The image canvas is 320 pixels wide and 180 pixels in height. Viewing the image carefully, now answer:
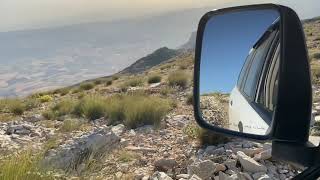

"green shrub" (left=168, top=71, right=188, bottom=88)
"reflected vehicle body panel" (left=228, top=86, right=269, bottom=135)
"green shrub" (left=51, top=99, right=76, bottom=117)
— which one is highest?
"reflected vehicle body panel" (left=228, top=86, right=269, bottom=135)

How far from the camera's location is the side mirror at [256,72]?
60.0 inches

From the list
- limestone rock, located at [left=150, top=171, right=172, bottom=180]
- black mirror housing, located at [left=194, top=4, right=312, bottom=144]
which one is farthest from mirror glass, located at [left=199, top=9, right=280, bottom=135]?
limestone rock, located at [left=150, top=171, right=172, bottom=180]

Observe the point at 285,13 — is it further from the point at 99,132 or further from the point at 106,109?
the point at 106,109

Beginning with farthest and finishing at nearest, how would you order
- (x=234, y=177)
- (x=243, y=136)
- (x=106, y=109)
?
(x=106, y=109) → (x=234, y=177) → (x=243, y=136)

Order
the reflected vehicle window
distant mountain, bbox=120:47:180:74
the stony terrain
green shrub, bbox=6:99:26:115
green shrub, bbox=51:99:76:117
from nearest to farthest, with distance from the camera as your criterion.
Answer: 1. the reflected vehicle window
2. the stony terrain
3. green shrub, bbox=51:99:76:117
4. green shrub, bbox=6:99:26:115
5. distant mountain, bbox=120:47:180:74

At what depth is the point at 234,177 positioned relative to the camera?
18.4 ft

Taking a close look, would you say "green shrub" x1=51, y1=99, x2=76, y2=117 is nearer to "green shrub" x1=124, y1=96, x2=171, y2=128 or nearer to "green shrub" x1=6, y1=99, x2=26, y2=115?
"green shrub" x1=6, y1=99, x2=26, y2=115

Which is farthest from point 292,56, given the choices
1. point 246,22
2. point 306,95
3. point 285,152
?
point 246,22

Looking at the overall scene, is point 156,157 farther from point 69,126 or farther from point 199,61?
point 199,61

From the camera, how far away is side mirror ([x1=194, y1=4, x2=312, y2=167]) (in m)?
1.52

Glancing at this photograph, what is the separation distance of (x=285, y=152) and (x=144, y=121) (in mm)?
9805

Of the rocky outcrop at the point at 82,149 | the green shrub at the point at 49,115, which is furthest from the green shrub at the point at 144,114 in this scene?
the green shrub at the point at 49,115

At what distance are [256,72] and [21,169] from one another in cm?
292

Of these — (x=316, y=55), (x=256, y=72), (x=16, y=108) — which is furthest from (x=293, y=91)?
(x=16, y=108)
